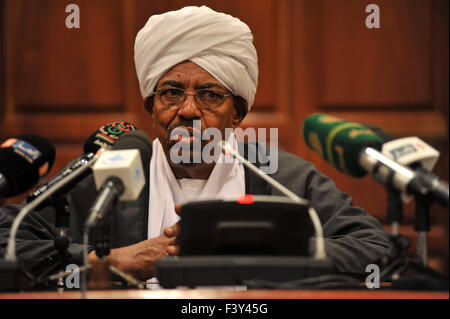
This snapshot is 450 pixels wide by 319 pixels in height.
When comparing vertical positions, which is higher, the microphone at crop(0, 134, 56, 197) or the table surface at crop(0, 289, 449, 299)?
the microphone at crop(0, 134, 56, 197)

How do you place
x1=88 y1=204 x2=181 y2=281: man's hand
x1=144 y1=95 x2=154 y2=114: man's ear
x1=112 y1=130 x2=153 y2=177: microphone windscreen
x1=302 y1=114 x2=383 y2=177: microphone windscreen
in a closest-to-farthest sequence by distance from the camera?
x1=302 y1=114 x2=383 y2=177: microphone windscreen < x1=112 y1=130 x2=153 y2=177: microphone windscreen < x1=88 y1=204 x2=181 y2=281: man's hand < x1=144 y1=95 x2=154 y2=114: man's ear

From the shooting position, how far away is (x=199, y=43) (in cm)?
222

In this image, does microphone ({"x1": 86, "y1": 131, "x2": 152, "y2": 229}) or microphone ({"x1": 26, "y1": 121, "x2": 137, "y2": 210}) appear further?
microphone ({"x1": 26, "y1": 121, "x2": 137, "y2": 210})

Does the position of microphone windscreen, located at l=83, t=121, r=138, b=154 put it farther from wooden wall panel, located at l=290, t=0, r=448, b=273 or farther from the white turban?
wooden wall panel, located at l=290, t=0, r=448, b=273

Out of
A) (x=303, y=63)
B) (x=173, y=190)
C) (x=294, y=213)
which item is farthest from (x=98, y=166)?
(x=303, y=63)

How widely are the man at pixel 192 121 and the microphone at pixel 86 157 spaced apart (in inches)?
15.5

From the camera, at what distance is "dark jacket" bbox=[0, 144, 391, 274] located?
188cm

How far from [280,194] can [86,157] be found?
0.97 meters

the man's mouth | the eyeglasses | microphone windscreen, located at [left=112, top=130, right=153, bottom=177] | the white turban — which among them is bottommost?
the man's mouth

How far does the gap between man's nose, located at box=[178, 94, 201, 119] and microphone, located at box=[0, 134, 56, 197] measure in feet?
2.39

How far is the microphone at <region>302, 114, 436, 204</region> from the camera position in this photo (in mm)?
1160

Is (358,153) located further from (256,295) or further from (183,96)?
(183,96)

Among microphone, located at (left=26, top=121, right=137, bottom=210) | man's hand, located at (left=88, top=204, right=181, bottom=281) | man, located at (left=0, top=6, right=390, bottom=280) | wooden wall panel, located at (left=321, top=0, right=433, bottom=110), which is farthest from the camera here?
wooden wall panel, located at (left=321, top=0, right=433, bottom=110)

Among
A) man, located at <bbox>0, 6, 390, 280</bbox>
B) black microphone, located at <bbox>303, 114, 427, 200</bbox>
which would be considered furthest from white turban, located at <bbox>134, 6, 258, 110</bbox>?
black microphone, located at <bbox>303, 114, 427, 200</bbox>
